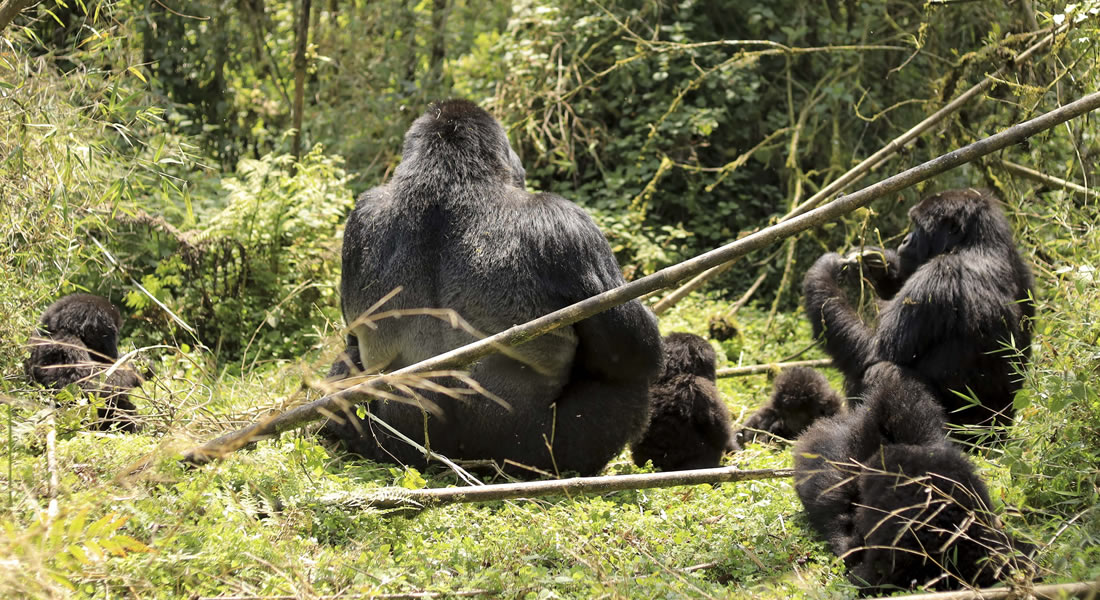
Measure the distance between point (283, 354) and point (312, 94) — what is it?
4.59m

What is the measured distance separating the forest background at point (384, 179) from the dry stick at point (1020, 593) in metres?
0.25

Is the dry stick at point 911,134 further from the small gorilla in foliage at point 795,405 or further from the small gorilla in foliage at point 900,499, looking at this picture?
the small gorilla in foliage at point 900,499

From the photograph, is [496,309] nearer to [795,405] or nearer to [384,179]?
[795,405]

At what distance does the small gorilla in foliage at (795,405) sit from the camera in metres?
5.05

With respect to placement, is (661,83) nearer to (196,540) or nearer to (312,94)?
(312,94)

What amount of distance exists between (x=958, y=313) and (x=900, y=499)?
1.79 metres

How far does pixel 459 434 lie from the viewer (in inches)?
167

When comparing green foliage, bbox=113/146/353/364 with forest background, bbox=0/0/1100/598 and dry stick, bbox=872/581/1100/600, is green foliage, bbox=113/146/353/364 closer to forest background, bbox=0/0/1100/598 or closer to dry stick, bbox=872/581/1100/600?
forest background, bbox=0/0/1100/598

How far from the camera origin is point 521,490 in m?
3.32

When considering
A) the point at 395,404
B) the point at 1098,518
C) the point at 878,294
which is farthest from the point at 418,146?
the point at 1098,518

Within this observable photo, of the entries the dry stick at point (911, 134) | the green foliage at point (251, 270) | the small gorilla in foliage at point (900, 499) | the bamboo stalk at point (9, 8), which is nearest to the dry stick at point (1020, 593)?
the small gorilla in foliage at point (900, 499)

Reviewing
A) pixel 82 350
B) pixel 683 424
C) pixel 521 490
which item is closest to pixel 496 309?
pixel 521 490

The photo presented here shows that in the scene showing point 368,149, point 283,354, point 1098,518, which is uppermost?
point 368,149

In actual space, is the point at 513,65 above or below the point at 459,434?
above
